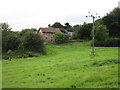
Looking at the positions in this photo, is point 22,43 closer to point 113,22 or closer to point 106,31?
point 106,31

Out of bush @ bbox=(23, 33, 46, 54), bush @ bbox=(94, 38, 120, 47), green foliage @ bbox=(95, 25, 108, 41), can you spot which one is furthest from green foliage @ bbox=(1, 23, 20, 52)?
bush @ bbox=(94, 38, 120, 47)

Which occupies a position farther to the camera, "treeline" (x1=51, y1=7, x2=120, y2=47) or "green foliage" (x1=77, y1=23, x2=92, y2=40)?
"green foliage" (x1=77, y1=23, x2=92, y2=40)

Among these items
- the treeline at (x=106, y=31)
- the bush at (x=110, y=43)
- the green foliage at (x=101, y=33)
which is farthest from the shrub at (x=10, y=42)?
the bush at (x=110, y=43)

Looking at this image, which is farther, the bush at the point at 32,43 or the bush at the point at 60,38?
the bush at the point at 60,38

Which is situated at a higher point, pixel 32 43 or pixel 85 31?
pixel 85 31

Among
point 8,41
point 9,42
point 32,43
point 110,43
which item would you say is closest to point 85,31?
point 110,43

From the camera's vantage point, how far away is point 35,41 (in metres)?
37.2

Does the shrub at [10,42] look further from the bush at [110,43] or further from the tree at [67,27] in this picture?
the tree at [67,27]

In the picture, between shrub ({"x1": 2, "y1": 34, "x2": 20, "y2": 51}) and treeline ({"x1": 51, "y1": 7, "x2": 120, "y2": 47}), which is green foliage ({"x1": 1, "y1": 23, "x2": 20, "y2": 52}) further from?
treeline ({"x1": 51, "y1": 7, "x2": 120, "y2": 47})

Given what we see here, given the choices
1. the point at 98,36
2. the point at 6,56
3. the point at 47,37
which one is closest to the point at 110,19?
the point at 98,36

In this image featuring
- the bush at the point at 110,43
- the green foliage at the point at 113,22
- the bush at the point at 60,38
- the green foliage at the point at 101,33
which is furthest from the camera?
the bush at the point at 60,38

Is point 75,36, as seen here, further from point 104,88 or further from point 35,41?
point 104,88

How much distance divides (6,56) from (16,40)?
6.33 m

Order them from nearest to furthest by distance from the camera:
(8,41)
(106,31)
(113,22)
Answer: (8,41), (106,31), (113,22)
